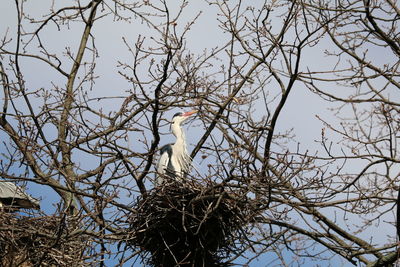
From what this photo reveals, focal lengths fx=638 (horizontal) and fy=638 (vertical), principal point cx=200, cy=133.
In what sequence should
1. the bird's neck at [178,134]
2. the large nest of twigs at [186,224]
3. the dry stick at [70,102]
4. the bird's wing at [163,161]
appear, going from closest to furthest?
the large nest of twigs at [186,224] < the dry stick at [70,102] < the bird's wing at [163,161] < the bird's neck at [178,134]

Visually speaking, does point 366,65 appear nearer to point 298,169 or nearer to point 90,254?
point 298,169

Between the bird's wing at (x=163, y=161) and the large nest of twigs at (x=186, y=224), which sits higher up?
the bird's wing at (x=163, y=161)

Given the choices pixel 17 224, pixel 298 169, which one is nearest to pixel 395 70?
pixel 298 169

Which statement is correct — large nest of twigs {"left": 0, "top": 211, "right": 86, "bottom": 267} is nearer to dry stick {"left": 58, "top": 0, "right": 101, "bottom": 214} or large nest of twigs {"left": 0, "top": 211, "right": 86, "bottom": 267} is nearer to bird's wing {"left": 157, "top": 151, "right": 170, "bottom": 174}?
dry stick {"left": 58, "top": 0, "right": 101, "bottom": 214}

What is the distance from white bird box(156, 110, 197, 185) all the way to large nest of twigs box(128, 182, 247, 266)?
4.78 feet

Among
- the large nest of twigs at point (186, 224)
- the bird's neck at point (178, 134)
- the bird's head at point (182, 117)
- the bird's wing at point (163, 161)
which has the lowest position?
the large nest of twigs at point (186, 224)

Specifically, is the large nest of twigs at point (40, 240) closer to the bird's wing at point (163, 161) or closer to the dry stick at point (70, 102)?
the dry stick at point (70, 102)

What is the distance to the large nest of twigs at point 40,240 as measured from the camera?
6.03m

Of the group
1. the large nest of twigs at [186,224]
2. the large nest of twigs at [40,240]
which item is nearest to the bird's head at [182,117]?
the large nest of twigs at [186,224]

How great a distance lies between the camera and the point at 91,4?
8.92 m

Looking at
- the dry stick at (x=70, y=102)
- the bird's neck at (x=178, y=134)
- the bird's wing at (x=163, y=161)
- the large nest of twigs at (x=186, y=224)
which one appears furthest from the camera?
the bird's neck at (x=178, y=134)

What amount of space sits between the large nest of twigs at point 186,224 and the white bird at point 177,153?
146 cm

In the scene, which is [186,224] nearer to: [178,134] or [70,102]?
[178,134]

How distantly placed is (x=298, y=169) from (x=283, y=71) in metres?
1.40
